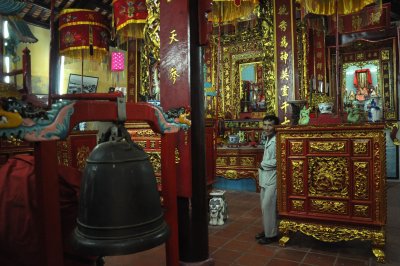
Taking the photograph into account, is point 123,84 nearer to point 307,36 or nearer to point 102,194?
point 307,36

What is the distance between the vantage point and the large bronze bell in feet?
4.09

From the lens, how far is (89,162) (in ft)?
4.26

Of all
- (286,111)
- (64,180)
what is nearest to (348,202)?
(64,180)

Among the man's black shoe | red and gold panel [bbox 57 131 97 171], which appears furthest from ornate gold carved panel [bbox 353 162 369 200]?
red and gold panel [bbox 57 131 97 171]

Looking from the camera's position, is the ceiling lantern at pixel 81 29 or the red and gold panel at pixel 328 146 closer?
the red and gold panel at pixel 328 146

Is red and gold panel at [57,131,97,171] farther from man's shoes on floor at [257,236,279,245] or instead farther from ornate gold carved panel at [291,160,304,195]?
ornate gold carved panel at [291,160,304,195]

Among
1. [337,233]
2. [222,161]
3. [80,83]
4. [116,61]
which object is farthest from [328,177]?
[80,83]

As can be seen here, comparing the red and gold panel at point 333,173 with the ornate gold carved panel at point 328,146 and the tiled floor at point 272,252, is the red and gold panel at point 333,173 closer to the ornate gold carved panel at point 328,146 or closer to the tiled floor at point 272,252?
the ornate gold carved panel at point 328,146

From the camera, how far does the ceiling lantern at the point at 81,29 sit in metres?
6.39

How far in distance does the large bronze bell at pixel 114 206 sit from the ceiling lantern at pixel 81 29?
18.4 feet

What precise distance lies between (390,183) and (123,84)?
28.7ft

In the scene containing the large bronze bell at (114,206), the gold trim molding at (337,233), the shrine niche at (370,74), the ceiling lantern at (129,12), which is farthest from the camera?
the shrine niche at (370,74)

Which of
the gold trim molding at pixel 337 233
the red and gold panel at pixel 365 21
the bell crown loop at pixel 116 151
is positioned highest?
the red and gold panel at pixel 365 21

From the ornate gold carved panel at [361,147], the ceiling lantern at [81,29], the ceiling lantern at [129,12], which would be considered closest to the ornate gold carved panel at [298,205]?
the ornate gold carved panel at [361,147]
